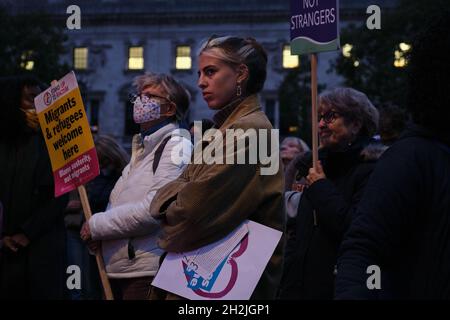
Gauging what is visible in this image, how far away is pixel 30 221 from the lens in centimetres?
484

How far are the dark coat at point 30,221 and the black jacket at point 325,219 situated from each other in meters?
1.48

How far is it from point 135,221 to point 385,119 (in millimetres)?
1957

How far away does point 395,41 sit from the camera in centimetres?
2905

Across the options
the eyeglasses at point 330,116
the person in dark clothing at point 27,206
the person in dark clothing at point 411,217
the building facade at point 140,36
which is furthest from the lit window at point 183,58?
the person in dark clothing at point 411,217

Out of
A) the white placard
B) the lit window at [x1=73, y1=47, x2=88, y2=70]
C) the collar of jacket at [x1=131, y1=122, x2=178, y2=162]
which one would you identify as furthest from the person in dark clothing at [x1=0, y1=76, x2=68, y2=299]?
the lit window at [x1=73, y1=47, x2=88, y2=70]

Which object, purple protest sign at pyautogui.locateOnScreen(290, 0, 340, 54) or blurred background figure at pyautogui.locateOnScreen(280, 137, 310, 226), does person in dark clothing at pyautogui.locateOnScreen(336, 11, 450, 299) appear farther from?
purple protest sign at pyautogui.locateOnScreen(290, 0, 340, 54)

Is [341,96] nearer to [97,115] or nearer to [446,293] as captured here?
[446,293]

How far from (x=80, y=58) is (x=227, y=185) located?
4591 cm

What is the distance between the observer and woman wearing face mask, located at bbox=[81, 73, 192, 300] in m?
4.10

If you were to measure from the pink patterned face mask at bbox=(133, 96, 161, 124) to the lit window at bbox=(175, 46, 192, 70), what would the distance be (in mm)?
42683

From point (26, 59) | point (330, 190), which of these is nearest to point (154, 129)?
point (330, 190)

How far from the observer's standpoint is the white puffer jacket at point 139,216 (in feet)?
13.4

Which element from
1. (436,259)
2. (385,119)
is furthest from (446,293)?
(385,119)

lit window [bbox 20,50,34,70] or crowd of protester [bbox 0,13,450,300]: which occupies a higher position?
lit window [bbox 20,50,34,70]
